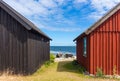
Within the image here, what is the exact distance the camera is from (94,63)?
1652 centimetres

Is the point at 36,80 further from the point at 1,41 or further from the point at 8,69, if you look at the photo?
the point at 1,41

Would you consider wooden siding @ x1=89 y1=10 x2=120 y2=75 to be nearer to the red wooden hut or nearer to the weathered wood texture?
the red wooden hut

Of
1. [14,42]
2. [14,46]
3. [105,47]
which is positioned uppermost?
[14,42]

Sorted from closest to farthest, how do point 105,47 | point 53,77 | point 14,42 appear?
point 53,77 → point 14,42 → point 105,47

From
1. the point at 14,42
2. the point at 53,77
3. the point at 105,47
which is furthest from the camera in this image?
the point at 105,47

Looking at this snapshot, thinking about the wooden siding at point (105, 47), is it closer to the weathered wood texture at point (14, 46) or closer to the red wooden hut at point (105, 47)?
the red wooden hut at point (105, 47)

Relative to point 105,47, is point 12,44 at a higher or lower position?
higher

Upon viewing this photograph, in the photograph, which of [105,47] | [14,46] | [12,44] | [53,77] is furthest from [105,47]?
[12,44]

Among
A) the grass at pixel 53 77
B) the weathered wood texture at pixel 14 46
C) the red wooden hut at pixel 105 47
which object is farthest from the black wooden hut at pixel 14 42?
the red wooden hut at pixel 105 47

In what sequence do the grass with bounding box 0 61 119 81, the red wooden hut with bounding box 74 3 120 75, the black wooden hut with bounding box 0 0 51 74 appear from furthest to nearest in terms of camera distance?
the red wooden hut with bounding box 74 3 120 75
the black wooden hut with bounding box 0 0 51 74
the grass with bounding box 0 61 119 81

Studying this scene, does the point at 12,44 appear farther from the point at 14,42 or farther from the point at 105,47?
the point at 105,47

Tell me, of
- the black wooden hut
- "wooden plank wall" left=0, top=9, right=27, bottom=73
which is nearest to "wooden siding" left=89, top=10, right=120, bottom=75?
the black wooden hut

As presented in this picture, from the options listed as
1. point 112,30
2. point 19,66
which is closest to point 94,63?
point 112,30

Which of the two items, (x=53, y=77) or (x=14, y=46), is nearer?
(x=53, y=77)
